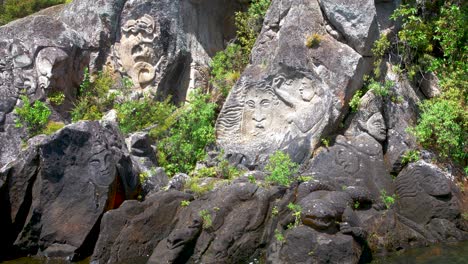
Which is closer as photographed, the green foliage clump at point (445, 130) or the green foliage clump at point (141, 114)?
the green foliage clump at point (445, 130)

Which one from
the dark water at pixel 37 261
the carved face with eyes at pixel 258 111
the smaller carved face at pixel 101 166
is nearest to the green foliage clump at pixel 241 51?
the carved face with eyes at pixel 258 111

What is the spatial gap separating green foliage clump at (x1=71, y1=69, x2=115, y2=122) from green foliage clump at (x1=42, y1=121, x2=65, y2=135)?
50 cm

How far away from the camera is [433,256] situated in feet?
25.7

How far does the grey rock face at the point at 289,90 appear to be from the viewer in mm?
10352

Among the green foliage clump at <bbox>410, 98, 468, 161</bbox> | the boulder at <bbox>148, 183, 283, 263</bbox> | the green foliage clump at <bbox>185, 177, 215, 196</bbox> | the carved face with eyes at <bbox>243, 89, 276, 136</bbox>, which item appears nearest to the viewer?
the boulder at <bbox>148, 183, 283, 263</bbox>

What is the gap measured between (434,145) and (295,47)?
287 centimetres

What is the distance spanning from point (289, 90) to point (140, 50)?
3.43m

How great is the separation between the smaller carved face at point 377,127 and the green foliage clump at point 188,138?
2.79m

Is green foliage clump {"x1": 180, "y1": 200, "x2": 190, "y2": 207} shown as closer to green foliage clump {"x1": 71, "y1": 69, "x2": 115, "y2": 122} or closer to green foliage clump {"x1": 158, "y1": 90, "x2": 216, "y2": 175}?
green foliage clump {"x1": 158, "y1": 90, "x2": 216, "y2": 175}

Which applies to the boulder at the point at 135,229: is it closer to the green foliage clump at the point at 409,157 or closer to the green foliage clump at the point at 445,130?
the green foliage clump at the point at 409,157

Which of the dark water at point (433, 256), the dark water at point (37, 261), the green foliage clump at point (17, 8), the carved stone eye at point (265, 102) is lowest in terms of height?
the dark water at point (37, 261)

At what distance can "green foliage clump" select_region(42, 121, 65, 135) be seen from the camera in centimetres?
1098

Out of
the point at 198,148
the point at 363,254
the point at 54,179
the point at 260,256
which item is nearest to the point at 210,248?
the point at 260,256

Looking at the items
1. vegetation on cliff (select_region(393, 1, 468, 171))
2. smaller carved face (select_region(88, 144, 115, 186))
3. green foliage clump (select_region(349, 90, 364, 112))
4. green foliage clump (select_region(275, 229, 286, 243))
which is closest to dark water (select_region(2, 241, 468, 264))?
green foliage clump (select_region(275, 229, 286, 243))
